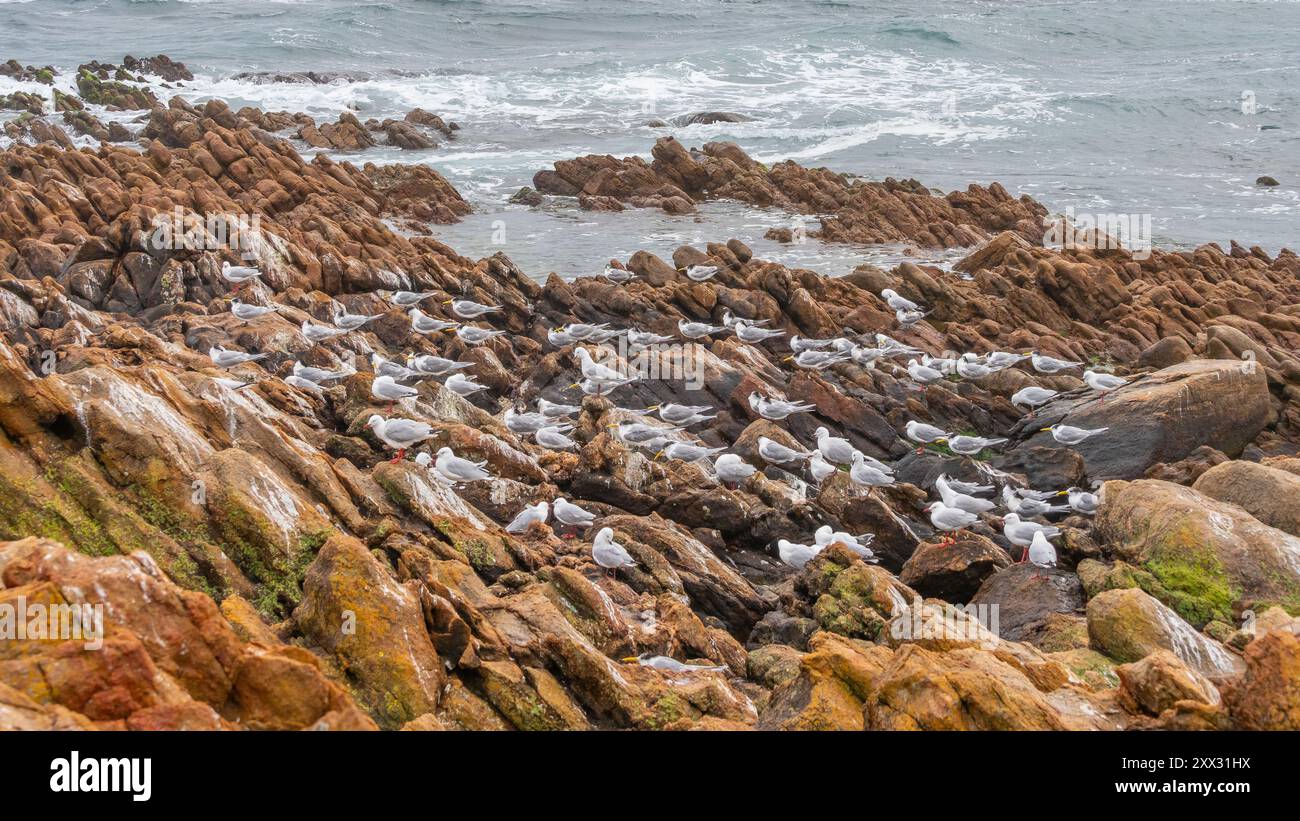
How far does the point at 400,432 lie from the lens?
1444cm

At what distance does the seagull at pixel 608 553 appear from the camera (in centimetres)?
1185

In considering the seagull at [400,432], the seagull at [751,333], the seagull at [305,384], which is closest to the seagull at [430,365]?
the seagull at [305,384]

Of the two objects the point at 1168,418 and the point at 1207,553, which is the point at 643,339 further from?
the point at 1207,553

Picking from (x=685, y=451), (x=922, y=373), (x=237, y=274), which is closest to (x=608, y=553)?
(x=685, y=451)

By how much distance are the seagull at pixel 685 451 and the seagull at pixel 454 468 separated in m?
3.34

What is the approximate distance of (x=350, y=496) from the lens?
459 inches

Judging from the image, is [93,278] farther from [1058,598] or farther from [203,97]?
[203,97]

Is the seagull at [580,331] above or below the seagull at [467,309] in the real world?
below

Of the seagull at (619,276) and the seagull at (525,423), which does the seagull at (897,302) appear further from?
the seagull at (525,423)

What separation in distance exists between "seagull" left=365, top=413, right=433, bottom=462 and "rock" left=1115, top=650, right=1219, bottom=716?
30.6ft

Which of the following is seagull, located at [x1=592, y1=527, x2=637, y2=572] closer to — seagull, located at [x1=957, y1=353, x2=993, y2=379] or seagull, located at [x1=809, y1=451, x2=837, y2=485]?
seagull, located at [x1=809, y1=451, x2=837, y2=485]
